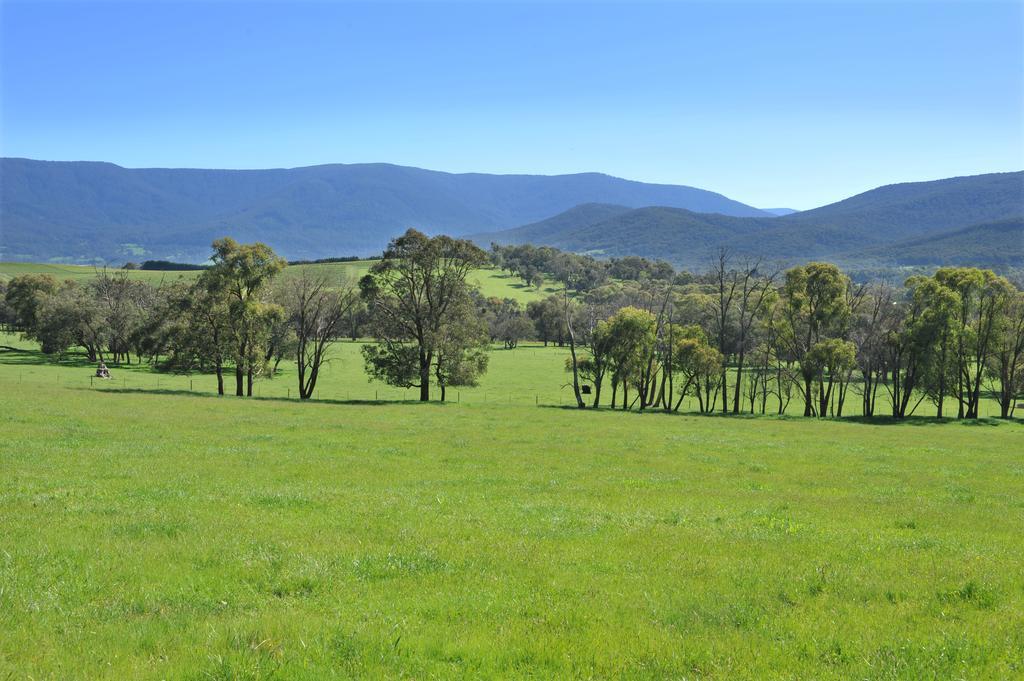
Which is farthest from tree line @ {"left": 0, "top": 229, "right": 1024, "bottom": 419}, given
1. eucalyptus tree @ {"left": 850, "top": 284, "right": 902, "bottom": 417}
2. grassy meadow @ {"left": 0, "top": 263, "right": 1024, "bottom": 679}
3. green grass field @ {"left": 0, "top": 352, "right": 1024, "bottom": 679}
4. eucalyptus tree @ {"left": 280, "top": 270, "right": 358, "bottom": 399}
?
green grass field @ {"left": 0, "top": 352, "right": 1024, "bottom": 679}

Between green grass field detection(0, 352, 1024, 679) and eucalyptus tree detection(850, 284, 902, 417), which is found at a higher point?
eucalyptus tree detection(850, 284, 902, 417)

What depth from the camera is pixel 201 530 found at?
44.1 feet

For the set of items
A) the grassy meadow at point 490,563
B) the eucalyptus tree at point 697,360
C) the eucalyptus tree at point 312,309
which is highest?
the eucalyptus tree at point 312,309

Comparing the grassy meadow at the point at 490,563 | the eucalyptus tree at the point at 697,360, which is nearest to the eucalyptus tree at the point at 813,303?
the eucalyptus tree at the point at 697,360

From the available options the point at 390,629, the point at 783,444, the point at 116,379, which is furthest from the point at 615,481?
the point at 116,379

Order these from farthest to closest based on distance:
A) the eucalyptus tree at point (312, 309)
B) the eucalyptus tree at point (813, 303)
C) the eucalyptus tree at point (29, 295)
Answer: the eucalyptus tree at point (29, 295), the eucalyptus tree at point (312, 309), the eucalyptus tree at point (813, 303)

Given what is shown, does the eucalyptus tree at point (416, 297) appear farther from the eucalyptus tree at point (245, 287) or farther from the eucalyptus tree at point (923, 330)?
the eucalyptus tree at point (923, 330)

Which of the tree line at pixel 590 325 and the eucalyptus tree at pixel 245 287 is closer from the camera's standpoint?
the eucalyptus tree at pixel 245 287

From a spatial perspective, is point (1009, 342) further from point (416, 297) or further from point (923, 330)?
point (416, 297)

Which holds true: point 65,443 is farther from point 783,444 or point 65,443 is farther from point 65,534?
point 783,444

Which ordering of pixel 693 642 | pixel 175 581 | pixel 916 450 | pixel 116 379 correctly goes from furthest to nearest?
pixel 116 379, pixel 916 450, pixel 175 581, pixel 693 642

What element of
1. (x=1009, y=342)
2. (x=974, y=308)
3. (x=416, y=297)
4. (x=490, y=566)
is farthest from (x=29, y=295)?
(x=1009, y=342)

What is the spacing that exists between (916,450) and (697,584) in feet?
90.0

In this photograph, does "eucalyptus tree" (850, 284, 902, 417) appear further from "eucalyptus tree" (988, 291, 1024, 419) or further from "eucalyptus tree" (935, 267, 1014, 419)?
"eucalyptus tree" (988, 291, 1024, 419)
